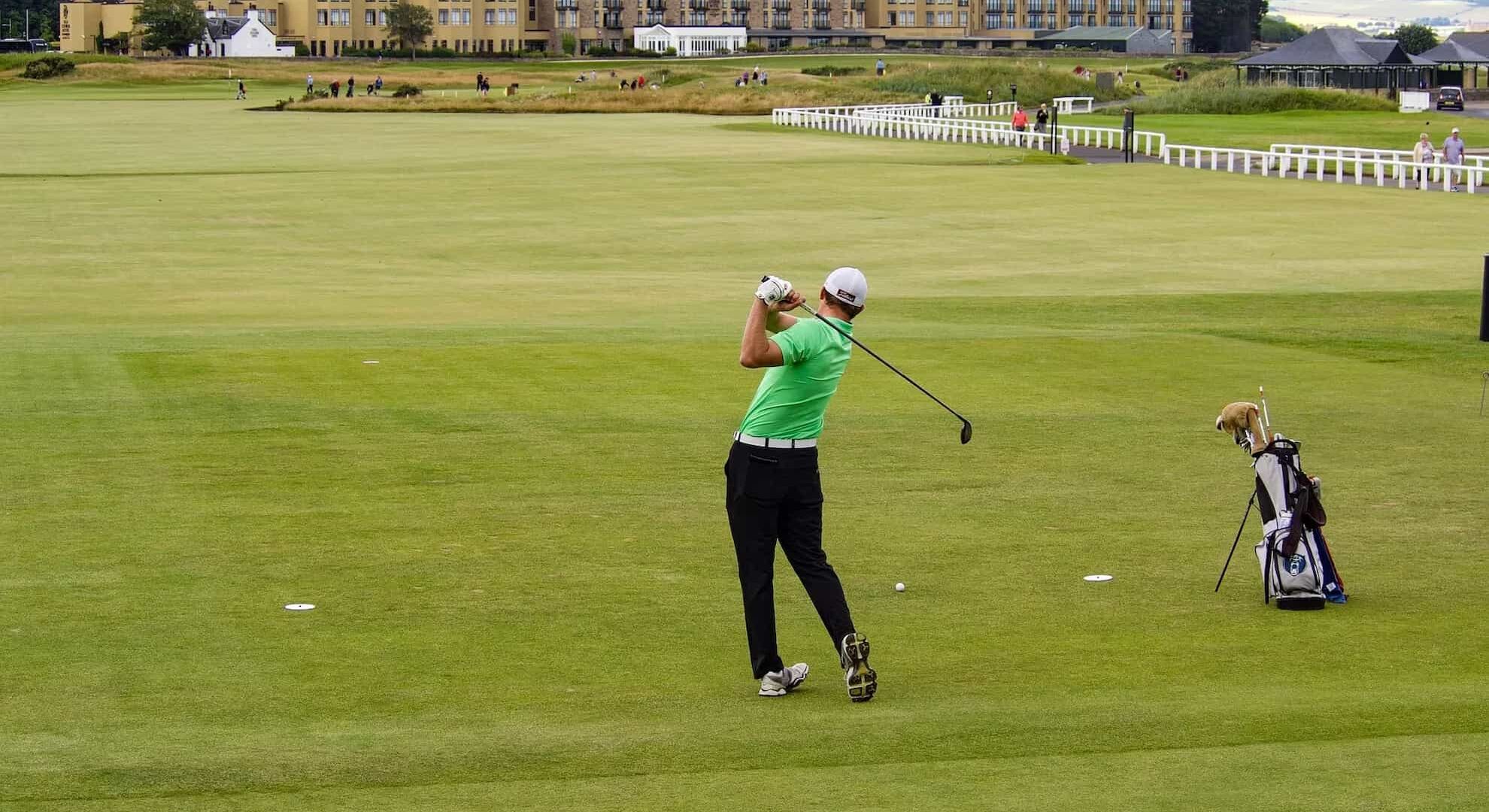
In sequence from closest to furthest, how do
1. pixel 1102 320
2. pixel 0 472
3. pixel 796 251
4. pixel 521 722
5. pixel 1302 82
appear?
pixel 521 722
pixel 0 472
pixel 1102 320
pixel 796 251
pixel 1302 82

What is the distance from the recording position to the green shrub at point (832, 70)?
17862cm

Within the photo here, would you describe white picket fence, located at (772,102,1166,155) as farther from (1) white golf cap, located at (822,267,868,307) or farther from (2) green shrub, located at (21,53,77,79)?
(2) green shrub, located at (21,53,77,79)

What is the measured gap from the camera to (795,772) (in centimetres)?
827

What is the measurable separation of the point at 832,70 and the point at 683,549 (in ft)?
A: 571

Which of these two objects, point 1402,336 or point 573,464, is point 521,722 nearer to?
point 573,464

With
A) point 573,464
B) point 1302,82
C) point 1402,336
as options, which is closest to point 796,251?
point 1402,336

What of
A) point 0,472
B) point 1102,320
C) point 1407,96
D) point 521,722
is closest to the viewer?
point 521,722

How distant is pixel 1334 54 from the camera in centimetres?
11838

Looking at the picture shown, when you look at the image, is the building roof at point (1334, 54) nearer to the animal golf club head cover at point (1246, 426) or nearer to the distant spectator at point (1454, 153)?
the distant spectator at point (1454, 153)

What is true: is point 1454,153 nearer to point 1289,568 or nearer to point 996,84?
point 1289,568

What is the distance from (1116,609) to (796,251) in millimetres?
28546

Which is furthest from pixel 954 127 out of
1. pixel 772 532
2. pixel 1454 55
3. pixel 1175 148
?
pixel 772 532

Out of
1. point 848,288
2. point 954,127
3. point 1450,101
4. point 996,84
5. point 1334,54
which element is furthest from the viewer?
point 996,84

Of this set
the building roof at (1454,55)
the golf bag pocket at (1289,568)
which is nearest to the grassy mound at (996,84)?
the building roof at (1454,55)
